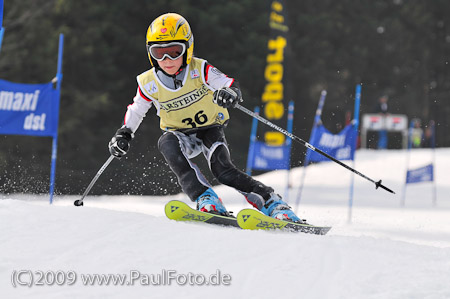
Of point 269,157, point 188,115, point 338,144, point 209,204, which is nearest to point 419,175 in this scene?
point 338,144

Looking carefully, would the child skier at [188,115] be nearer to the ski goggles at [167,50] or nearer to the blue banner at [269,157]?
the ski goggles at [167,50]

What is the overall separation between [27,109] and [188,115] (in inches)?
107

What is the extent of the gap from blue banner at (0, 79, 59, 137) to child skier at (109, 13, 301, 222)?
7.32ft

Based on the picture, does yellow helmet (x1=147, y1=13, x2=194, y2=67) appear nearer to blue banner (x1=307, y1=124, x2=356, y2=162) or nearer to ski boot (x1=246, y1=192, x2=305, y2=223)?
ski boot (x1=246, y1=192, x2=305, y2=223)

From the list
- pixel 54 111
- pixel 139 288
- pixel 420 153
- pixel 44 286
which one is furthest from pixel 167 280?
pixel 420 153

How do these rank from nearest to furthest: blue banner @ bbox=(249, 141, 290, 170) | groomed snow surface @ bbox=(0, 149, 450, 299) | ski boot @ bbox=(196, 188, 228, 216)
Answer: groomed snow surface @ bbox=(0, 149, 450, 299), ski boot @ bbox=(196, 188, 228, 216), blue banner @ bbox=(249, 141, 290, 170)

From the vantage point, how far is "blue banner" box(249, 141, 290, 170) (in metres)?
9.76

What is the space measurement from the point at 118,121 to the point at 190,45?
18083 mm

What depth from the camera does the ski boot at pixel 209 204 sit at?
4.67 metres

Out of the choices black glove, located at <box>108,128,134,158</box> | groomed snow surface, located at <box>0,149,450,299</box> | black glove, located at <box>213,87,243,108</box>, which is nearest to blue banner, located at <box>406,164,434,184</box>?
black glove, located at <box>213,87,243,108</box>

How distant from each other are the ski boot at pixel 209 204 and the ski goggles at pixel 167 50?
3.57 ft

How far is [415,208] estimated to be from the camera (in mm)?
9680

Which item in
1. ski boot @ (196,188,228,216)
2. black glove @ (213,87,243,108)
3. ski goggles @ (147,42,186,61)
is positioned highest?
ski goggles @ (147,42,186,61)

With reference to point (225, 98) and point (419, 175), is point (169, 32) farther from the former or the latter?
point (419, 175)
